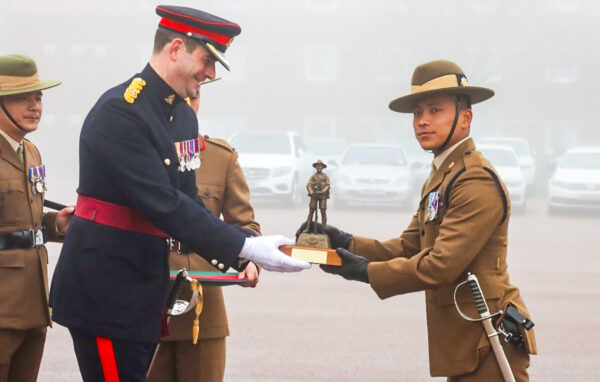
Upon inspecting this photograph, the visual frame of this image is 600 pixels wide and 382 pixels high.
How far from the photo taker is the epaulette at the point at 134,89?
3387 mm

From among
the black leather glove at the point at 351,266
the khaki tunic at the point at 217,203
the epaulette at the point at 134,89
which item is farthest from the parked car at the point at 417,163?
the epaulette at the point at 134,89

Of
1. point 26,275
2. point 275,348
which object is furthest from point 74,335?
point 275,348

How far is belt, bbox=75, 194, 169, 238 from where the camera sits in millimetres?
3340

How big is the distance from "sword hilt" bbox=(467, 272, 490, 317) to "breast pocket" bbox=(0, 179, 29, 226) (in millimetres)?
2285

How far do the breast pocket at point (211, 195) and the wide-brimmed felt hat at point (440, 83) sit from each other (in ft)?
3.63

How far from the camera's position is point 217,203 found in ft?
15.4

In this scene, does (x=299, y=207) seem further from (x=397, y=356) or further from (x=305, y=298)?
(x=397, y=356)

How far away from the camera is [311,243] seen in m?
→ 3.98

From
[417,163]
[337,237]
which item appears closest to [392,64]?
[417,163]

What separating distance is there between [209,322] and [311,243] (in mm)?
860

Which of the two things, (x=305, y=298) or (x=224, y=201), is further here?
(x=305, y=298)

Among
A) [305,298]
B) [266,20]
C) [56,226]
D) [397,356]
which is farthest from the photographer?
[266,20]

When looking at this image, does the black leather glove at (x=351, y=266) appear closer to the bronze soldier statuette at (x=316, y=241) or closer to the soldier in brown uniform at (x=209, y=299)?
the bronze soldier statuette at (x=316, y=241)

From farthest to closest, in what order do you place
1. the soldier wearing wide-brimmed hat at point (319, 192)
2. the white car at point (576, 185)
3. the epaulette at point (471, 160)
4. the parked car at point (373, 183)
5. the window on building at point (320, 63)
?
the window on building at point (320, 63) < the white car at point (576, 185) < the parked car at point (373, 183) < the soldier wearing wide-brimmed hat at point (319, 192) < the epaulette at point (471, 160)
